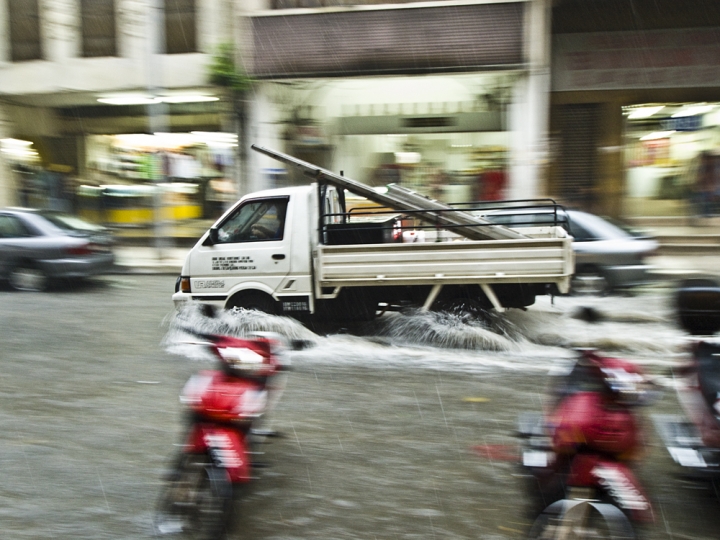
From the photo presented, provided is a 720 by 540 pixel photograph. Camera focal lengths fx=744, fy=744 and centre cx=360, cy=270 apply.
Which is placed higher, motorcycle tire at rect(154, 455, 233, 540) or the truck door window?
the truck door window

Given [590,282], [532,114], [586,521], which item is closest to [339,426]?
[586,521]

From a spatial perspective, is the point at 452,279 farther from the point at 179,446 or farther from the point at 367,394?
the point at 179,446

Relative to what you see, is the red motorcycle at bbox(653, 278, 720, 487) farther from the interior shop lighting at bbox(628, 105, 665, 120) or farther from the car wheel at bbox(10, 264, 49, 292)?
the interior shop lighting at bbox(628, 105, 665, 120)

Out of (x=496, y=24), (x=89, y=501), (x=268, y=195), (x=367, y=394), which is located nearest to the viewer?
(x=89, y=501)

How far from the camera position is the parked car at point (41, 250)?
39.8 ft

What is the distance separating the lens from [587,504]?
3105 mm

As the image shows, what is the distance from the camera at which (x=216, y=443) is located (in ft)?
12.1

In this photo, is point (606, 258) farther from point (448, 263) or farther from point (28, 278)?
point (28, 278)

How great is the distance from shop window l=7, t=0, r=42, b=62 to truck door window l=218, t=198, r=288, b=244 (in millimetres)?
13509

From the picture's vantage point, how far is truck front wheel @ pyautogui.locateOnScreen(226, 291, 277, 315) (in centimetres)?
829

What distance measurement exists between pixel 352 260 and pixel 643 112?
10.9 metres

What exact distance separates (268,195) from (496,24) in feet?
30.4

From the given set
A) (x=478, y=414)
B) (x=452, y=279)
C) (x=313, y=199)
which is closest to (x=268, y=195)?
(x=313, y=199)

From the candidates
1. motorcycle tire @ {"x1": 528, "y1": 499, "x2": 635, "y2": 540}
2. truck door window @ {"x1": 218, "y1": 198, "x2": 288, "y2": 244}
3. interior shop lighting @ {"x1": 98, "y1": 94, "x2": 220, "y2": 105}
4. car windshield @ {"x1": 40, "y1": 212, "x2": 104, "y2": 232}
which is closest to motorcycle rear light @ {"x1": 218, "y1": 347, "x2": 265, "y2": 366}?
motorcycle tire @ {"x1": 528, "y1": 499, "x2": 635, "y2": 540}
